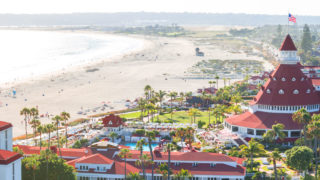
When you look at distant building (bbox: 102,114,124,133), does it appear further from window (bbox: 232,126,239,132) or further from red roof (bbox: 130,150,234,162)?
red roof (bbox: 130,150,234,162)

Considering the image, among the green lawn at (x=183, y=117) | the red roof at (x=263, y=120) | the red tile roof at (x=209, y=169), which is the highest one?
the red roof at (x=263, y=120)

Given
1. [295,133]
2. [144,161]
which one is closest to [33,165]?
Answer: [144,161]

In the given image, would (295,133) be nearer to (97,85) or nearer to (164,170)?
(164,170)

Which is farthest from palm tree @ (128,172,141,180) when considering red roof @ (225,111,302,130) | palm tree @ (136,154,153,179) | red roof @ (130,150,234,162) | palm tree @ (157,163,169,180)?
red roof @ (225,111,302,130)

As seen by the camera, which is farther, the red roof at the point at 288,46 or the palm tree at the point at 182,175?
the red roof at the point at 288,46

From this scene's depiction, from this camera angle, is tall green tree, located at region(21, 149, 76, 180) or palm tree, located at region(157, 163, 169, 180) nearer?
tall green tree, located at region(21, 149, 76, 180)

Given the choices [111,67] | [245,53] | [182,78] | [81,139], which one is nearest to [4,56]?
[111,67]

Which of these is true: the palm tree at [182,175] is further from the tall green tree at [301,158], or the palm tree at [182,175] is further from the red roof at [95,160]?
the tall green tree at [301,158]

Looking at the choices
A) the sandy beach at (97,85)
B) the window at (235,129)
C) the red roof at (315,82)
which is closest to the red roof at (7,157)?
the window at (235,129)
